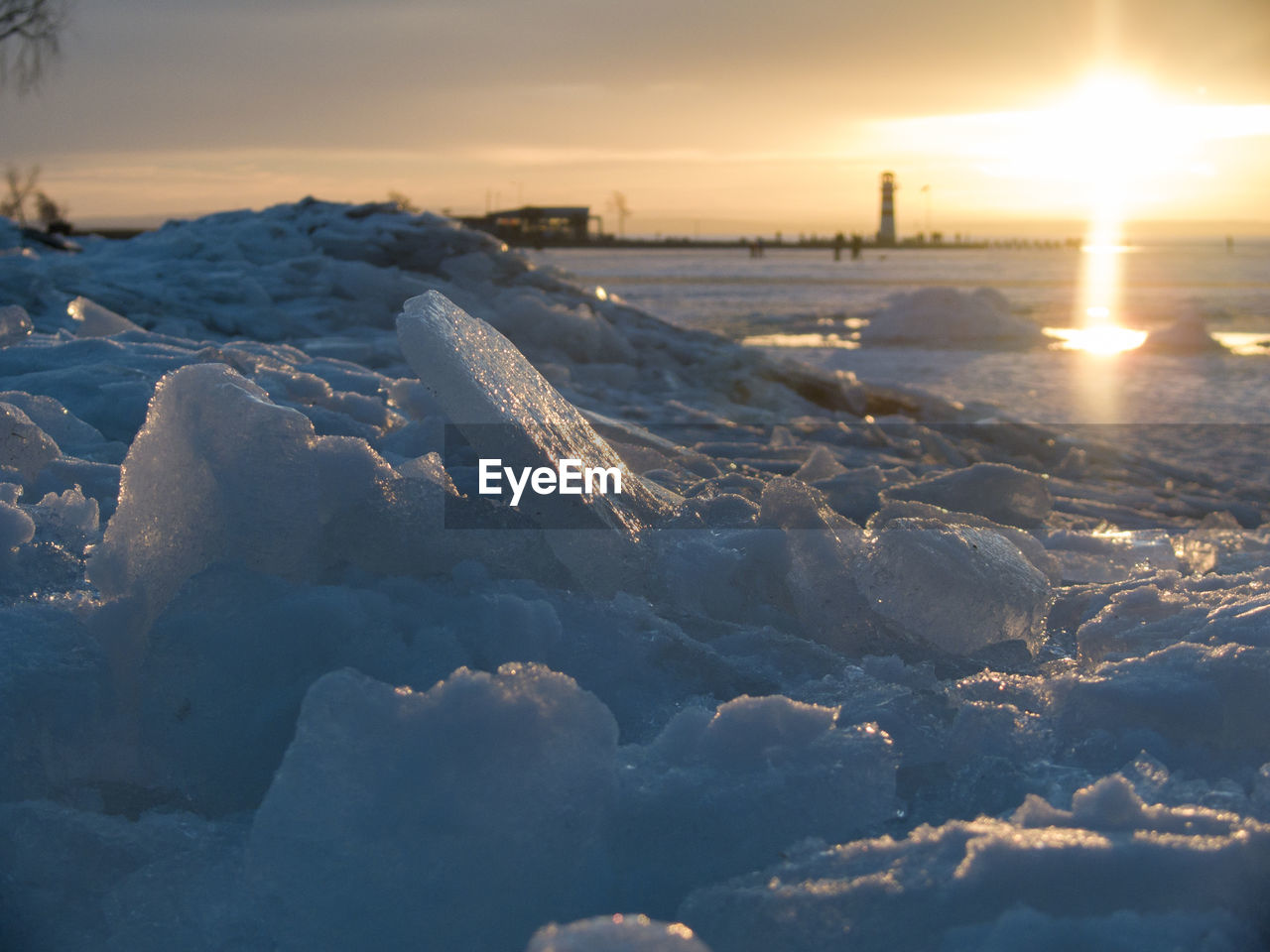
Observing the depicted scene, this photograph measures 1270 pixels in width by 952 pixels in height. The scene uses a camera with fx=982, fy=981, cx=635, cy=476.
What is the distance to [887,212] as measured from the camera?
103688 millimetres

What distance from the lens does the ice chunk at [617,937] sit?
0.91 meters

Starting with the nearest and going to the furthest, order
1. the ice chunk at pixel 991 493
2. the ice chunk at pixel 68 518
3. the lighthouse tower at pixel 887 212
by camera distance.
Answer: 1. the ice chunk at pixel 68 518
2. the ice chunk at pixel 991 493
3. the lighthouse tower at pixel 887 212

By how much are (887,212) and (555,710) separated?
109537 millimetres

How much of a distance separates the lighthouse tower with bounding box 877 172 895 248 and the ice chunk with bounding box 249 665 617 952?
106m

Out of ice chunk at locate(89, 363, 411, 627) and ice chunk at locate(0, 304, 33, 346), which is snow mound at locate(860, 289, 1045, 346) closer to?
ice chunk at locate(0, 304, 33, 346)

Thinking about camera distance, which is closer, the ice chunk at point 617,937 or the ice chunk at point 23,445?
the ice chunk at point 617,937

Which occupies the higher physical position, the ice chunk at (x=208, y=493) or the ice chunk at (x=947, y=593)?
the ice chunk at (x=208, y=493)

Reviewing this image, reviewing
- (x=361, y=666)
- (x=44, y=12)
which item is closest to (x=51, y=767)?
(x=361, y=666)

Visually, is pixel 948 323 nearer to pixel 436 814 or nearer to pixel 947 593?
pixel 947 593

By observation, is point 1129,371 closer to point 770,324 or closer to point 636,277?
point 770,324

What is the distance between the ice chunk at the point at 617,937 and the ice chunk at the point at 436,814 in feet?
0.80

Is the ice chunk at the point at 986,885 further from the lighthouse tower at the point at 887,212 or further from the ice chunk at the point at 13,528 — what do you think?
the lighthouse tower at the point at 887,212

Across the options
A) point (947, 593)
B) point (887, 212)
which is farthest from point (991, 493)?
point (887, 212)

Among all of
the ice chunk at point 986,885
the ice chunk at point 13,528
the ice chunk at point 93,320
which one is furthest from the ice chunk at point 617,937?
the ice chunk at point 93,320
